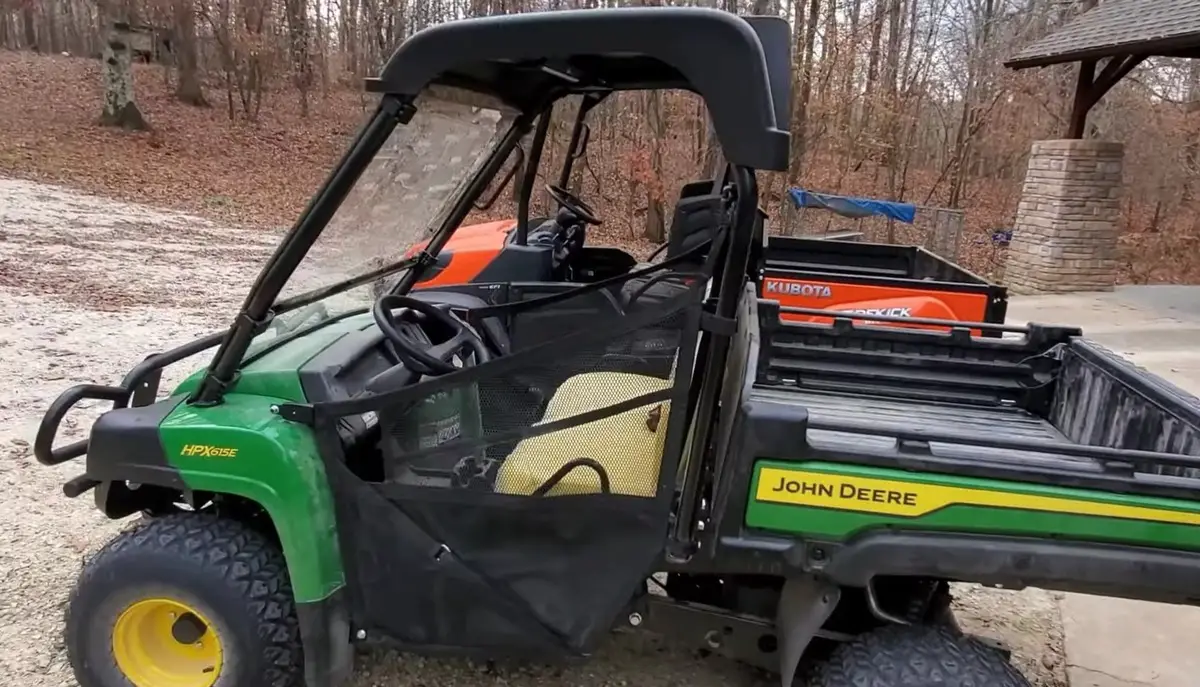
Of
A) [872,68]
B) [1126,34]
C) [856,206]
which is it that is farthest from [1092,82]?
[872,68]

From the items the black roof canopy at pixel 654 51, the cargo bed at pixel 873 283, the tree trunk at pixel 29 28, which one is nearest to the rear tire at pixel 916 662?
the black roof canopy at pixel 654 51

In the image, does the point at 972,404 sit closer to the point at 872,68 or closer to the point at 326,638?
the point at 326,638

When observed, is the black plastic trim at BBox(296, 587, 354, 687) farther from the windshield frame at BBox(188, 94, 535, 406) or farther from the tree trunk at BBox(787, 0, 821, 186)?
the tree trunk at BBox(787, 0, 821, 186)

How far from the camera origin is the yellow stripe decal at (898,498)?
6.52ft

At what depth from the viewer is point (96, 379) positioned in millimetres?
5273

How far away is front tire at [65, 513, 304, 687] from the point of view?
2.29m

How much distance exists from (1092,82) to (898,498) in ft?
37.2

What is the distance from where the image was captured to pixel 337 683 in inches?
92.5

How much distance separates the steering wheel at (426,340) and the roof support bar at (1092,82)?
1067 centimetres

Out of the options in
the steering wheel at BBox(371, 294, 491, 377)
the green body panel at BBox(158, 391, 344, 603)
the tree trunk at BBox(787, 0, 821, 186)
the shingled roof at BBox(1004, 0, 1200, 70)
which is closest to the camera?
the green body panel at BBox(158, 391, 344, 603)

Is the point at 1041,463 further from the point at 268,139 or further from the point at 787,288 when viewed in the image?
the point at 268,139

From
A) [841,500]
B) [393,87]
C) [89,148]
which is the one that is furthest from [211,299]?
[89,148]

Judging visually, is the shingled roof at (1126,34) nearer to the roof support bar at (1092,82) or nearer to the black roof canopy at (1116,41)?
the black roof canopy at (1116,41)

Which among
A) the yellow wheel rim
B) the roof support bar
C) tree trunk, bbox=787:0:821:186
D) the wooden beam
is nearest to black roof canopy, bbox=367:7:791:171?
the yellow wheel rim
